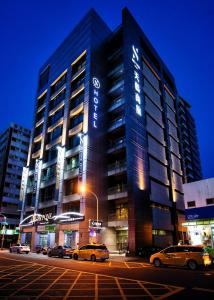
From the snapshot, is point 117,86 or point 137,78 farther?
point 137,78

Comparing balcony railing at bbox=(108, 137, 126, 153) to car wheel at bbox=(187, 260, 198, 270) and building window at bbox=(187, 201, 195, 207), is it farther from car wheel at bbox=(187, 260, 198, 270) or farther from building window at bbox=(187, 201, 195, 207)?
car wheel at bbox=(187, 260, 198, 270)

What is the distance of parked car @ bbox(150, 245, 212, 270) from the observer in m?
19.0

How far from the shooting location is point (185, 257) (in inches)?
778

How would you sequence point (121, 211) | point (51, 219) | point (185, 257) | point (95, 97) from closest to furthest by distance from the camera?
point (185, 257) → point (121, 211) → point (51, 219) → point (95, 97)

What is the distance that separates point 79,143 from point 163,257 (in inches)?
1151

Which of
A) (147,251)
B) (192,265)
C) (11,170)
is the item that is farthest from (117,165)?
(11,170)

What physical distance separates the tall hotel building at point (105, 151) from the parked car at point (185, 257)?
1473 centimetres

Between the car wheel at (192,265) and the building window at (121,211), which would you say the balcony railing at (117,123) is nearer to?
the building window at (121,211)

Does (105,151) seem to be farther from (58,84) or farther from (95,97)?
(58,84)

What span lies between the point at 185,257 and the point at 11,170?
79.6 meters

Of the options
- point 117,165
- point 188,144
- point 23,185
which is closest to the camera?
point 117,165

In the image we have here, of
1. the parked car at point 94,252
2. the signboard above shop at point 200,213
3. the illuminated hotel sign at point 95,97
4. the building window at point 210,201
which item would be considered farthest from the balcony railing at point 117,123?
the parked car at point 94,252

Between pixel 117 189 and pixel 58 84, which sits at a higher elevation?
pixel 58 84

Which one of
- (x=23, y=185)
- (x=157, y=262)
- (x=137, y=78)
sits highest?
(x=137, y=78)
